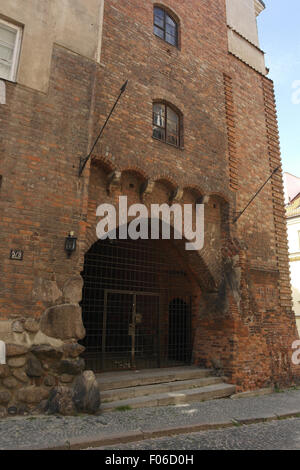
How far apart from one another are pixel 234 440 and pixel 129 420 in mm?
1583

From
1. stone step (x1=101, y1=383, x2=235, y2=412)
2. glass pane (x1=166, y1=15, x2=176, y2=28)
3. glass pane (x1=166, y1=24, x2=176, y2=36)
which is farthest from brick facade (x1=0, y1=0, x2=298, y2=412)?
stone step (x1=101, y1=383, x2=235, y2=412)

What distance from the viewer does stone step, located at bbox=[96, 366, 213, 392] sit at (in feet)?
22.3

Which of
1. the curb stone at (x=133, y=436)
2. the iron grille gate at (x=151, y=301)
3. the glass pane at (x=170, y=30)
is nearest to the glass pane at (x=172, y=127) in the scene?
the glass pane at (x=170, y=30)

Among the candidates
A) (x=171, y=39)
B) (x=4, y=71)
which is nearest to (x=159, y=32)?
(x=171, y=39)

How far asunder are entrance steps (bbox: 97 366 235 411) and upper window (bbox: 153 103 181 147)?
5712mm

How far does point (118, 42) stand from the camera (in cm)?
826

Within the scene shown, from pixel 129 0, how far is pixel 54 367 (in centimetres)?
908

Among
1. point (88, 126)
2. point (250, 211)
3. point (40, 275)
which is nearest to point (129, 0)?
point (88, 126)

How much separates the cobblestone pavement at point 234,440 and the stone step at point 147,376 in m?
Result: 2.27

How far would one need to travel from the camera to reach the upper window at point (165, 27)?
9.71 meters

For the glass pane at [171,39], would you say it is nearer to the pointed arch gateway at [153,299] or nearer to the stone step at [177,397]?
the pointed arch gateway at [153,299]

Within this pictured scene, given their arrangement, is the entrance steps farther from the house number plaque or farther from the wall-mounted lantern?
the house number plaque

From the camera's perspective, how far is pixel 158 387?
7.04m

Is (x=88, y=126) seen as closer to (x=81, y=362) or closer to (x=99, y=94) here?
(x=99, y=94)
